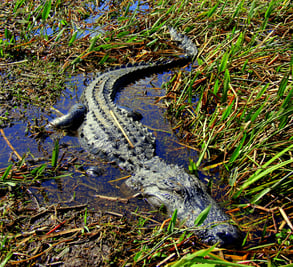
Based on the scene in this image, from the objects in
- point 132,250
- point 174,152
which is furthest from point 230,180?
point 132,250

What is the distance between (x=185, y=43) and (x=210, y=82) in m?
1.60

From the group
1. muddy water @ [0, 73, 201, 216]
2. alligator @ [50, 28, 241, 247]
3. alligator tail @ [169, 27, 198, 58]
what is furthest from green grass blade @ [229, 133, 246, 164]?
alligator tail @ [169, 27, 198, 58]

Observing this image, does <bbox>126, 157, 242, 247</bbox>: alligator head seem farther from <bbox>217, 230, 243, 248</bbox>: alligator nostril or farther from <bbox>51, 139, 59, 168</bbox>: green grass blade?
<bbox>51, 139, 59, 168</bbox>: green grass blade

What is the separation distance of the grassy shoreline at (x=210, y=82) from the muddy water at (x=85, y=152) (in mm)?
215

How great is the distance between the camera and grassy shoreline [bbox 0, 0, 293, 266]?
102 inches

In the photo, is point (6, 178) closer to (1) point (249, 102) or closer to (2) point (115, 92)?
(2) point (115, 92)

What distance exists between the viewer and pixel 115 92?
5012mm

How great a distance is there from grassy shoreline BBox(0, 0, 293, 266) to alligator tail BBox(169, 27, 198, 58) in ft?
0.48

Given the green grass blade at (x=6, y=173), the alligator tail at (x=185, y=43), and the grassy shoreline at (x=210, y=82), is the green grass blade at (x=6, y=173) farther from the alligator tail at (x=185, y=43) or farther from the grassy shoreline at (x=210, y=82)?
the alligator tail at (x=185, y=43)

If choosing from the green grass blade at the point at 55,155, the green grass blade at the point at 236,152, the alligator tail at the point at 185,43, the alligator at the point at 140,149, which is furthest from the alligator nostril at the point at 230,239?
the alligator tail at the point at 185,43

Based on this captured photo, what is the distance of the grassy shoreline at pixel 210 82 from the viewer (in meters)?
2.59

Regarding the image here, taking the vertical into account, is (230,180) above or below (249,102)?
below

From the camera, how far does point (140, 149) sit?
3670 mm

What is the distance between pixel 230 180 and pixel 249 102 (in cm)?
106
